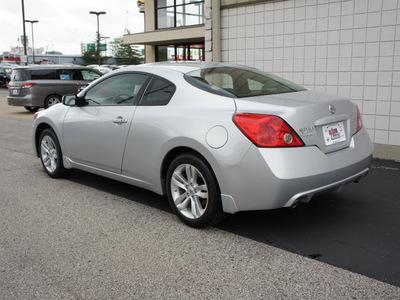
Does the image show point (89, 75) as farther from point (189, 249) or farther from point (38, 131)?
point (189, 249)

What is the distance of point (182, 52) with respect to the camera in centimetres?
2389

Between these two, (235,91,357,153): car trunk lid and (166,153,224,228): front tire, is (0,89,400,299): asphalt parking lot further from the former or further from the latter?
(235,91,357,153): car trunk lid

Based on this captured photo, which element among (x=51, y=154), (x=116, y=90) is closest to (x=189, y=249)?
(x=116, y=90)

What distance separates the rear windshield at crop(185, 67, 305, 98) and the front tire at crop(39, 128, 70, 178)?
7.66 feet

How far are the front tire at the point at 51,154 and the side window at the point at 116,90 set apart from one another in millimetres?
861

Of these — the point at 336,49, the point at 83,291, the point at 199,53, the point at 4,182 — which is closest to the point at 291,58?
the point at 336,49

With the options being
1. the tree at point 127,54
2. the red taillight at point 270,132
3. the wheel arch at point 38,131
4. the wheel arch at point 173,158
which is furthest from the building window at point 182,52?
the tree at point 127,54

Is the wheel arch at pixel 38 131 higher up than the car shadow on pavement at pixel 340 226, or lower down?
higher up

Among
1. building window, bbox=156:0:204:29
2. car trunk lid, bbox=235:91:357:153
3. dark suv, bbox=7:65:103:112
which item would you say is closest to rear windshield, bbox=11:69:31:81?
dark suv, bbox=7:65:103:112

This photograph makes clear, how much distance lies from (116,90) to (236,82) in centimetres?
144

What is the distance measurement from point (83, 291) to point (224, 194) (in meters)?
1.38

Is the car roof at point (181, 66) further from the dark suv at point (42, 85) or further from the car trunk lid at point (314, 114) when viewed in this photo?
the dark suv at point (42, 85)

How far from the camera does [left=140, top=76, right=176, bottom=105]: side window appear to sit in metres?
4.43

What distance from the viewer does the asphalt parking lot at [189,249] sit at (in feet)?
9.92
